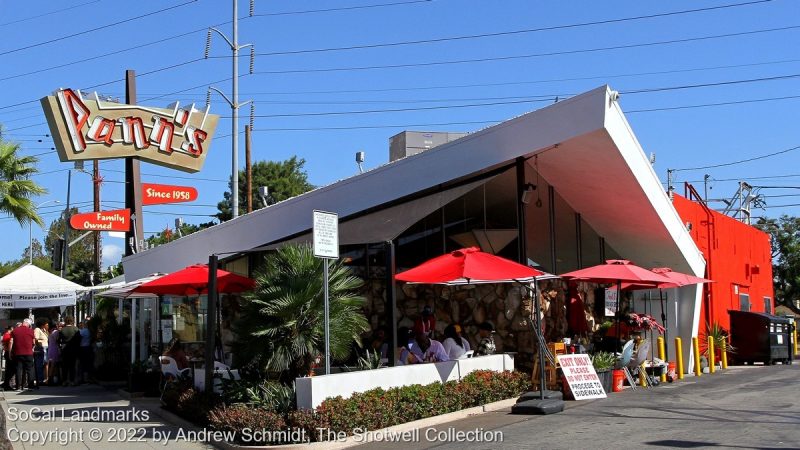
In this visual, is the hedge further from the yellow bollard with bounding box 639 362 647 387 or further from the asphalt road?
the yellow bollard with bounding box 639 362 647 387

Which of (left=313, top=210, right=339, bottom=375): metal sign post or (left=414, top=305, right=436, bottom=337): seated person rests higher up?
(left=313, top=210, right=339, bottom=375): metal sign post

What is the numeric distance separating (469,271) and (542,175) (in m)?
5.63

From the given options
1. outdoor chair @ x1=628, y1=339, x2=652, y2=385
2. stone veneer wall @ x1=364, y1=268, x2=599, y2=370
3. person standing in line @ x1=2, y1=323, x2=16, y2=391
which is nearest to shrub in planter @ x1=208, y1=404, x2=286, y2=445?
stone veneer wall @ x1=364, y1=268, x2=599, y2=370

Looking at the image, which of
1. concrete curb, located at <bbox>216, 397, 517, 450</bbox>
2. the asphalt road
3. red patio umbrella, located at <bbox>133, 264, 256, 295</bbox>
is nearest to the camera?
the asphalt road

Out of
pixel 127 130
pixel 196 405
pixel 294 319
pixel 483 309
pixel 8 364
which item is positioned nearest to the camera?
pixel 294 319

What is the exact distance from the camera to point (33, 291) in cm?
2300

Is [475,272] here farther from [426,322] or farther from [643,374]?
[643,374]

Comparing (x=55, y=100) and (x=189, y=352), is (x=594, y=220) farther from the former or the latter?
(x=55, y=100)

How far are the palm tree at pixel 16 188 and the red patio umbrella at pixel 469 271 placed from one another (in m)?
12.0

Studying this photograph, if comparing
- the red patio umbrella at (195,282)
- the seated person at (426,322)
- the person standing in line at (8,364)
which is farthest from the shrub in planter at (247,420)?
the person standing in line at (8,364)

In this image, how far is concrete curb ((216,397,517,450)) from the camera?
36.1 ft

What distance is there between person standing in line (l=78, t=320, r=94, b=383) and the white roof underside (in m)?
2.72

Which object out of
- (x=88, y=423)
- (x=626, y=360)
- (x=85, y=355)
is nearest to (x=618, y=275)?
(x=626, y=360)

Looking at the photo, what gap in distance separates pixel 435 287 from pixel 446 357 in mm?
4248
